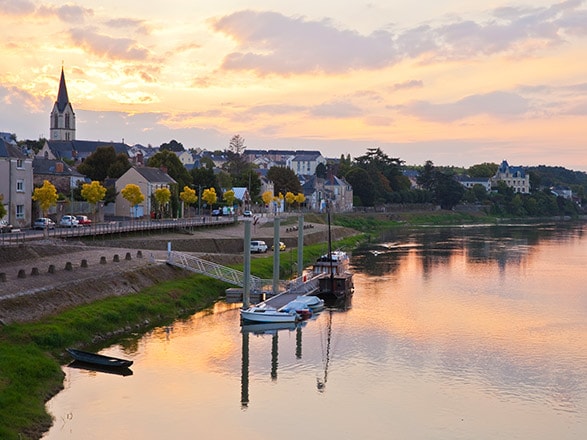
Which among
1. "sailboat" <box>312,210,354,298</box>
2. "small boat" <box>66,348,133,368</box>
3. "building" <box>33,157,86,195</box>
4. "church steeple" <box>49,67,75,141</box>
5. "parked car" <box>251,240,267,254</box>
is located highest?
"church steeple" <box>49,67,75,141</box>

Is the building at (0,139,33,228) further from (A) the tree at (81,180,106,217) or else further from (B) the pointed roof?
(B) the pointed roof

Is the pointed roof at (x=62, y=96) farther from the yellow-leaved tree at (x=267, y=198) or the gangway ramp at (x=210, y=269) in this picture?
the gangway ramp at (x=210, y=269)

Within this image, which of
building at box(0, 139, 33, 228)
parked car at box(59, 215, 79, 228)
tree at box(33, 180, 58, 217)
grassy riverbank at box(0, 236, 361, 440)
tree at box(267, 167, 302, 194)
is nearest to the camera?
grassy riverbank at box(0, 236, 361, 440)

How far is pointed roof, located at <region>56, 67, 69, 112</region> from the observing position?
6452 inches

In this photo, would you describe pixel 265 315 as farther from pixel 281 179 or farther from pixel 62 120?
pixel 62 120

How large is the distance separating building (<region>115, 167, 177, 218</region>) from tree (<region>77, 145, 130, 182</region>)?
6.26 m

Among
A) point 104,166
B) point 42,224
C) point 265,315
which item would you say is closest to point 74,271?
point 265,315

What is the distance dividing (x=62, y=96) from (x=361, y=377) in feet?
480

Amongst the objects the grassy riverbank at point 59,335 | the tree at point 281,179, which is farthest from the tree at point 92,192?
the tree at point 281,179

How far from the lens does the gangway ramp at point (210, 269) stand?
50.6 metres

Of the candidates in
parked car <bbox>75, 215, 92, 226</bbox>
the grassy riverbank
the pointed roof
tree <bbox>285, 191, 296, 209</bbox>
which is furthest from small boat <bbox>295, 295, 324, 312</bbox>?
the pointed roof

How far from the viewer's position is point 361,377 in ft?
108

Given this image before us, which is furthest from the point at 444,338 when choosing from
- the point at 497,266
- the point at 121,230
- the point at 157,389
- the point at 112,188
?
the point at 112,188

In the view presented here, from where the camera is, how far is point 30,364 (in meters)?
29.3
